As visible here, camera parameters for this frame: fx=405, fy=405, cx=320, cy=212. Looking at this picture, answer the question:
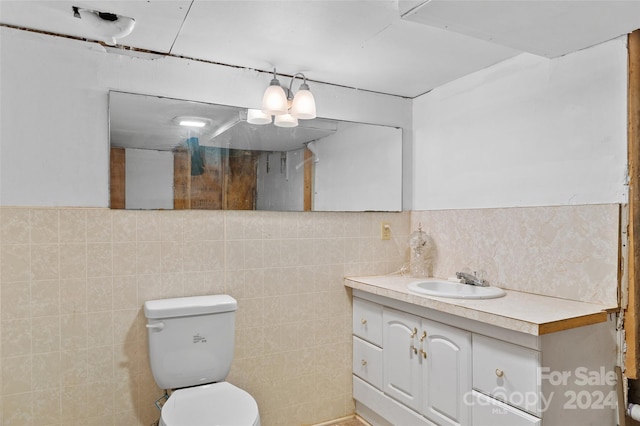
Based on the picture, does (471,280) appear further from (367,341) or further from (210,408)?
(210,408)

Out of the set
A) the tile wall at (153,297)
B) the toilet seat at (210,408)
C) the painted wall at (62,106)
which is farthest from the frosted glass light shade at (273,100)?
the toilet seat at (210,408)

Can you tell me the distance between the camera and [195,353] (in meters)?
1.93

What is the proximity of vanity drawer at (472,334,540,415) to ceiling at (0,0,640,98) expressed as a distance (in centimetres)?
125

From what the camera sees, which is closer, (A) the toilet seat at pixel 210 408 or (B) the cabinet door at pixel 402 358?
(A) the toilet seat at pixel 210 408

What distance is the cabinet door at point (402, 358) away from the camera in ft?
6.70

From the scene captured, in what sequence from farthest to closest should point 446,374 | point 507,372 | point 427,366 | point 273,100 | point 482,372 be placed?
point 273,100, point 427,366, point 446,374, point 482,372, point 507,372

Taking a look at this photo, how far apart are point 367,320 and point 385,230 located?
60cm

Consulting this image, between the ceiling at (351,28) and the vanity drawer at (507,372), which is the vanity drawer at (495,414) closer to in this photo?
Result: the vanity drawer at (507,372)

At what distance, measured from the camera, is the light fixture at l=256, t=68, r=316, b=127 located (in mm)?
2100

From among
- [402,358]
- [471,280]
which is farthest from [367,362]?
[471,280]

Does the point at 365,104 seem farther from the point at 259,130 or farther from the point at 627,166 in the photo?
the point at 627,166

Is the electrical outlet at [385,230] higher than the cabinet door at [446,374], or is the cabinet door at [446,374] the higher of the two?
the electrical outlet at [385,230]

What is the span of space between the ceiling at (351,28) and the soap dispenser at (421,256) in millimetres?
1024

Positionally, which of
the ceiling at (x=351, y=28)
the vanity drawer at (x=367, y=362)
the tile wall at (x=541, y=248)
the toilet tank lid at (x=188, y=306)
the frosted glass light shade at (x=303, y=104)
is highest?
the ceiling at (x=351, y=28)
